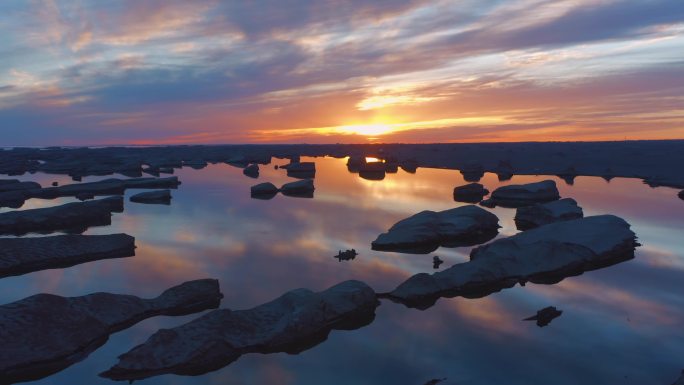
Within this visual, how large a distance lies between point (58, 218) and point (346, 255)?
51.9 ft

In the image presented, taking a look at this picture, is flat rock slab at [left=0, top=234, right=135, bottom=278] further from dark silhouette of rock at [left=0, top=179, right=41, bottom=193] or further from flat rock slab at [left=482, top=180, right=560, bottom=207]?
dark silhouette of rock at [left=0, top=179, right=41, bottom=193]

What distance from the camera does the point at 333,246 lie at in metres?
20.5

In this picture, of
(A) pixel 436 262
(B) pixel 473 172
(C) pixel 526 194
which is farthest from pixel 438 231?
(B) pixel 473 172

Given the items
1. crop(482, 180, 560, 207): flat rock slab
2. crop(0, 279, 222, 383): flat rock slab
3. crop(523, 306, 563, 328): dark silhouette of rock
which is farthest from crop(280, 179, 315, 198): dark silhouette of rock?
crop(523, 306, 563, 328): dark silhouette of rock

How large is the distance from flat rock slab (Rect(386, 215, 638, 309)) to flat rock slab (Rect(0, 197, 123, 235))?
1856 cm

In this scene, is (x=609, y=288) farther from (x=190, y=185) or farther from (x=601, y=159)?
(x=601, y=159)

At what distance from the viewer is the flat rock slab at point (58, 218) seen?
77.7 feet

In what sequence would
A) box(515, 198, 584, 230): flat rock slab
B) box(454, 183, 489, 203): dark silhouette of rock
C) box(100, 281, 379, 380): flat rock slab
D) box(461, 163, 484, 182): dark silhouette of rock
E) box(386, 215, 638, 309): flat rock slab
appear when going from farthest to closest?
box(461, 163, 484, 182): dark silhouette of rock
box(454, 183, 489, 203): dark silhouette of rock
box(515, 198, 584, 230): flat rock slab
box(386, 215, 638, 309): flat rock slab
box(100, 281, 379, 380): flat rock slab

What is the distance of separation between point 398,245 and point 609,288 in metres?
7.58

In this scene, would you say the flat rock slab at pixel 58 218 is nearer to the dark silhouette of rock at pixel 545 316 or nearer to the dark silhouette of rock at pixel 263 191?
the dark silhouette of rock at pixel 263 191

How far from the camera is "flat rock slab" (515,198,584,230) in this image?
2338 cm

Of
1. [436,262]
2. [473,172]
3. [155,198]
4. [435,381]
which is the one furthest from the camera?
[473,172]

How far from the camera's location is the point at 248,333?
34.0ft

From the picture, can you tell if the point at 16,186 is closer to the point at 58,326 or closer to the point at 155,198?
the point at 155,198
